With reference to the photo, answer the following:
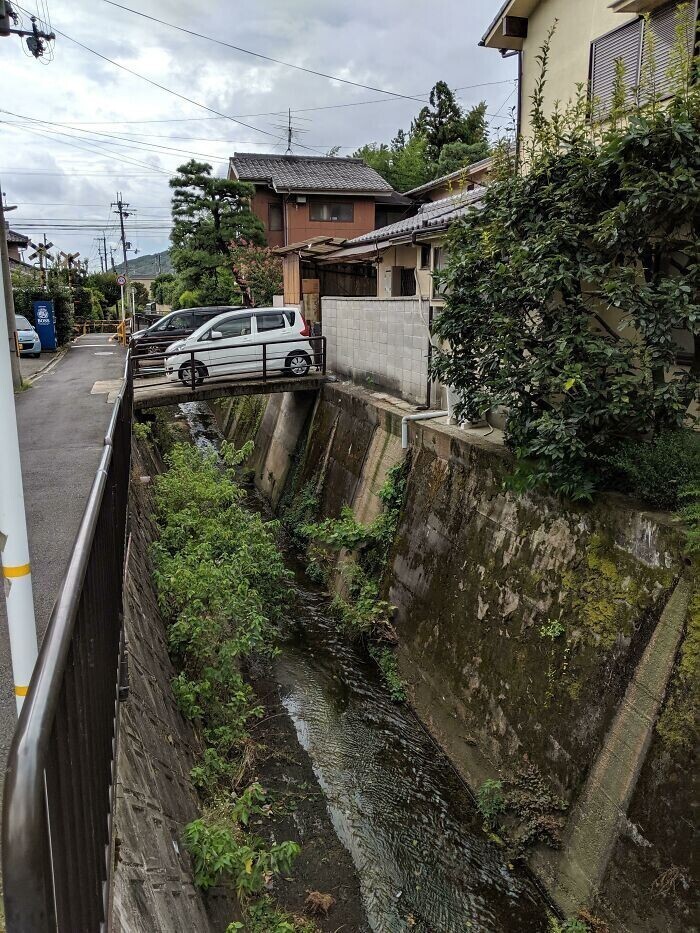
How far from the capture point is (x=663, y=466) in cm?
606

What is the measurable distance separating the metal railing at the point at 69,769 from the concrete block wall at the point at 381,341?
29.5 feet

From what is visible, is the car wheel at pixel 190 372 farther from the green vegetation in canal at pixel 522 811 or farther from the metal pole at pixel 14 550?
the metal pole at pixel 14 550

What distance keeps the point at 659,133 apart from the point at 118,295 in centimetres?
4975

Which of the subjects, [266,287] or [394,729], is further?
[266,287]

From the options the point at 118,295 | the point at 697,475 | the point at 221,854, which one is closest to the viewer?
the point at 221,854

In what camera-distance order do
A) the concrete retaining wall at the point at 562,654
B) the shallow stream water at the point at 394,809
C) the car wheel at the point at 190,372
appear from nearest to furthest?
the concrete retaining wall at the point at 562,654 < the shallow stream water at the point at 394,809 < the car wheel at the point at 190,372

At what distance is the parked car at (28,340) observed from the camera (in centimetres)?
2239

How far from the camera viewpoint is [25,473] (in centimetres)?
856

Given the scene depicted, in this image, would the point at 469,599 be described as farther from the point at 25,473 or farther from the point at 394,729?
the point at 25,473

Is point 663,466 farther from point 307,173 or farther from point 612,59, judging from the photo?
point 307,173

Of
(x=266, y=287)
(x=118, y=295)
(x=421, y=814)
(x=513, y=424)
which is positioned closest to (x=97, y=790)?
(x=421, y=814)

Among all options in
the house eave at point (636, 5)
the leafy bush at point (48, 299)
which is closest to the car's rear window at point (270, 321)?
the house eave at point (636, 5)

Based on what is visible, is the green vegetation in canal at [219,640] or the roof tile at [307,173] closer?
the green vegetation in canal at [219,640]

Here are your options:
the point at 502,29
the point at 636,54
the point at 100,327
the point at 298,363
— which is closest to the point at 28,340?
the point at 298,363
